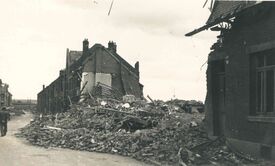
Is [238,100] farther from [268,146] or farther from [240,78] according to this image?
[268,146]

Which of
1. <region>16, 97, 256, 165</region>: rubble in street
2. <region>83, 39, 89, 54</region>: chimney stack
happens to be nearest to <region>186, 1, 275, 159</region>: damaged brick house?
<region>16, 97, 256, 165</region>: rubble in street

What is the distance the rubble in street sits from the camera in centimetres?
1430

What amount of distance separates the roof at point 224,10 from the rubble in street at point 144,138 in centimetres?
390

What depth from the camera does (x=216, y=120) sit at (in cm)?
1733

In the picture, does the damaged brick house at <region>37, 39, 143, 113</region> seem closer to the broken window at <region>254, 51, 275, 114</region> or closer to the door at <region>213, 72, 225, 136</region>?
the door at <region>213, 72, 225, 136</region>

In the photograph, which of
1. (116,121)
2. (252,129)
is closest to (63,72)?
(116,121)

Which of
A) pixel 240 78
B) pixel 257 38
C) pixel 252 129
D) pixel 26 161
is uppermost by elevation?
pixel 257 38

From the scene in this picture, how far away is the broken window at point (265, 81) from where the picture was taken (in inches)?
538

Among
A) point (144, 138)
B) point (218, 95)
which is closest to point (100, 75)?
point (144, 138)

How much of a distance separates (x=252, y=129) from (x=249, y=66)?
76.4 inches

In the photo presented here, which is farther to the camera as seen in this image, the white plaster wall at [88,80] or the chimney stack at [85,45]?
the chimney stack at [85,45]

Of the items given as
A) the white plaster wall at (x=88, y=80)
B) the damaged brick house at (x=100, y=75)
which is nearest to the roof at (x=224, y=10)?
the damaged brick house at (x=100, y=75)

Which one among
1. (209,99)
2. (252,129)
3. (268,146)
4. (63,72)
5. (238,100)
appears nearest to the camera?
(268,146)

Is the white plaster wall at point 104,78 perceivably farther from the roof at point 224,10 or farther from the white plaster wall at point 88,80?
the roof at point 224,10
